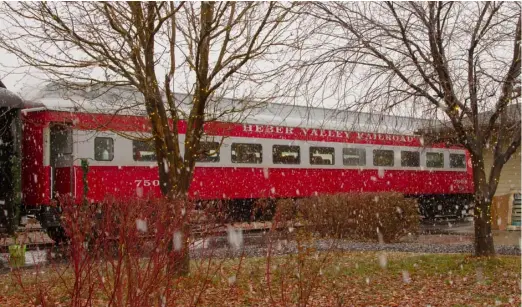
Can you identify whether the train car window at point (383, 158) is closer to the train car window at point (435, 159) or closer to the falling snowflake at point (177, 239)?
the train car window at point (435, 159)

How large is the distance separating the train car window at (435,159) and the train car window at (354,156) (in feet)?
11.9

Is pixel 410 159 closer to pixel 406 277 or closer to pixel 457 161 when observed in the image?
pixel 457 161

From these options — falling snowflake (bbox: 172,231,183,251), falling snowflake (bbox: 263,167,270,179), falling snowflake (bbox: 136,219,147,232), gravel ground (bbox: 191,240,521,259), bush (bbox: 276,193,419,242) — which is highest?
falling snowflake (bbox: 263,167,270,179)

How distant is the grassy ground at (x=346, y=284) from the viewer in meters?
6.64

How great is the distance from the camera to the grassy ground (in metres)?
6.64

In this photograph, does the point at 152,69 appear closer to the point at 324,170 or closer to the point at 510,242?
the point at 510,242

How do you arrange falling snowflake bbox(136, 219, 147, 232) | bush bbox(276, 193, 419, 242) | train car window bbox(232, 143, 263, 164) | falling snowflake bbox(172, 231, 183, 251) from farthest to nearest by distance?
train car window bbox(232, 143, 263, 164) → bush bbox(276, 193, 419, 242) → falling snowflake bbox(172, 231, 183, 251) → falling snowflake bbox(136, 219, 147, 232)

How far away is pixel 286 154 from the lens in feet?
58.3

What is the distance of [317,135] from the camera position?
59.9 ft

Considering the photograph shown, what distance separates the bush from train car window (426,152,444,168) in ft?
29.3

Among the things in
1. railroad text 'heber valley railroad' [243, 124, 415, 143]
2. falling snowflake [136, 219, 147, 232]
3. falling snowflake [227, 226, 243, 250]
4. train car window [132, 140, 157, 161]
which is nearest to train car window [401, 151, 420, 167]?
railroad text 'heber valley railroad' [243, 124, 415, 143]

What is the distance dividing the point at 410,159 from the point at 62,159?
12.5 metres

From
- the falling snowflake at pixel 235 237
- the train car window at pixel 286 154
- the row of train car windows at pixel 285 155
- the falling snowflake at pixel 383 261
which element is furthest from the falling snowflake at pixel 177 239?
the train car window at pixel 286 154

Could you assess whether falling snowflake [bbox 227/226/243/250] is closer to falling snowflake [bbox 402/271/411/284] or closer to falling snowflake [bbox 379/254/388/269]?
falling snowflake [bbox 379/254/388/269]
